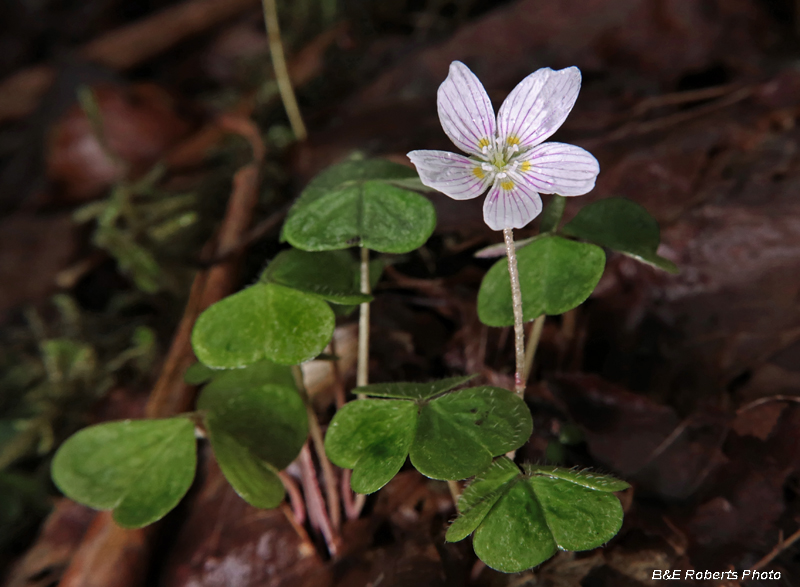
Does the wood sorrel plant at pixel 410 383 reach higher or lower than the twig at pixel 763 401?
higher

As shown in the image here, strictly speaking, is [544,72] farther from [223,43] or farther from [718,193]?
[223,43]

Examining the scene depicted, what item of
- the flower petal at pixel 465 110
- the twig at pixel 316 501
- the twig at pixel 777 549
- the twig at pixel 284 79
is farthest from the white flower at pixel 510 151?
the twig at pixel 284 79

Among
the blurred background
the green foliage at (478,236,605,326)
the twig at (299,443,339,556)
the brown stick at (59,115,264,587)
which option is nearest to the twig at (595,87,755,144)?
the blurred background

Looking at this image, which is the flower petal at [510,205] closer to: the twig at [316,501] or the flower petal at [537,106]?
the flower petal at [537,106]

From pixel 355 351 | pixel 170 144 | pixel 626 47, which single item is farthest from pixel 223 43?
pixel 355 351

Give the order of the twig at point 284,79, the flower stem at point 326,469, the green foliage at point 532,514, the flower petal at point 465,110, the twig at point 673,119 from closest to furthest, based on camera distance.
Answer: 1. the green foliage at point 532,514
2. the flower petal at point 465,110
3. the flower stem at point 326,469
4. the twig at point 673,119
5. the twig at point 284,79

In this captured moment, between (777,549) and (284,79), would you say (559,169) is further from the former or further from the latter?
(284,79)
